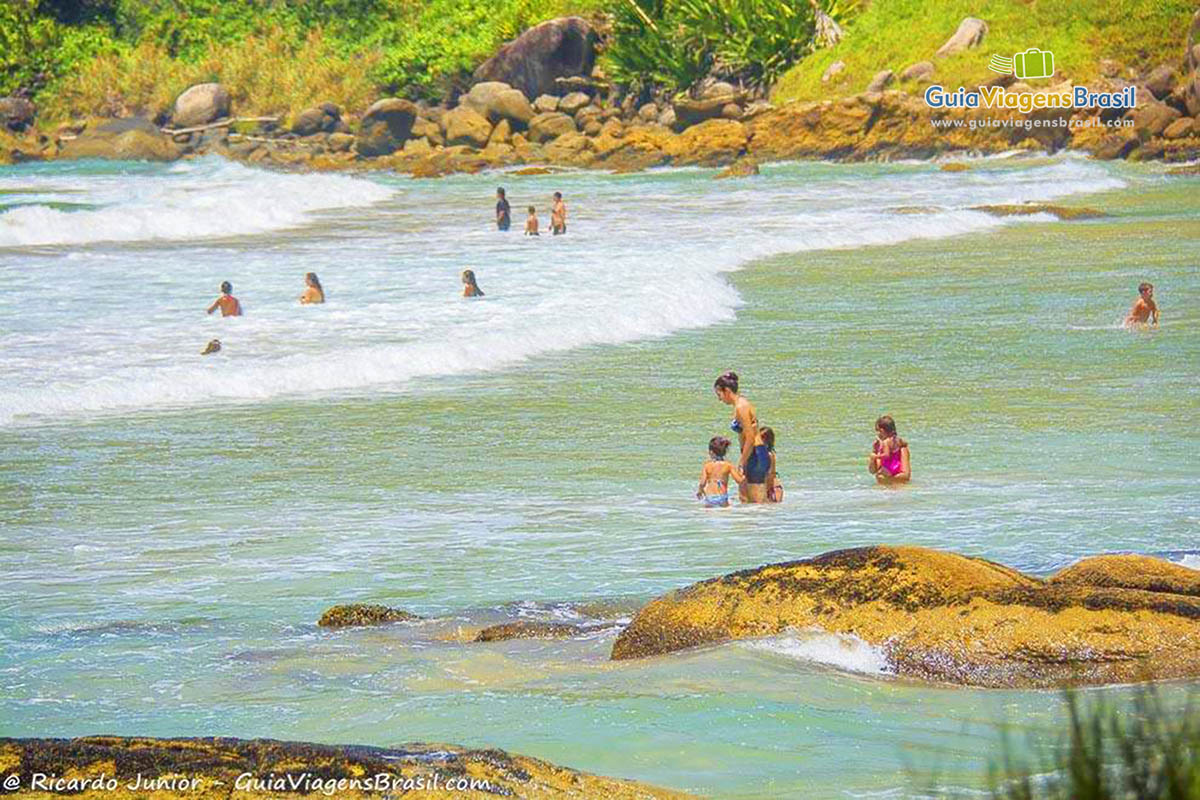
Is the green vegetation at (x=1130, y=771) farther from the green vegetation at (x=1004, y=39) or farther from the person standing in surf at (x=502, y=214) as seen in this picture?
the green vegetation at (x=1004, y=39)

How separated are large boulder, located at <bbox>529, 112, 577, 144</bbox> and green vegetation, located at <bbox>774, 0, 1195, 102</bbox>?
638cm

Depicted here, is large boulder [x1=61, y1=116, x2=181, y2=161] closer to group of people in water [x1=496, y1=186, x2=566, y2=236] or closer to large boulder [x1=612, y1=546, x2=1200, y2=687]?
group of people in water [x1=496, y1=186, x2=566, y2=236]

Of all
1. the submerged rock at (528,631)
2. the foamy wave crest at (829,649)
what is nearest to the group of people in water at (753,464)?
the submerged rock at (528,631)

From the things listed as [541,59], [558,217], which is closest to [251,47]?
[541,59]

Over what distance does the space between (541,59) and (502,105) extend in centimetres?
297

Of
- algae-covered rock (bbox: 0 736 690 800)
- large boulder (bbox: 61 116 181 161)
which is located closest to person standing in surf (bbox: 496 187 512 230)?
algae-covered rock (bbox: 0 736 690 800)

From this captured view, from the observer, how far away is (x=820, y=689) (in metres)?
6.85

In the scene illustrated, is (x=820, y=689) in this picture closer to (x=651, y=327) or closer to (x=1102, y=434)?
(x=1102, y=434)

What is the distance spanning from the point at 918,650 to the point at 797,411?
8.02 meters

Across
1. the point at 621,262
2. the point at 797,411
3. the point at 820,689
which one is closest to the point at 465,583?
the point at 820,689

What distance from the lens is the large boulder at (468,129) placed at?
54.5 meters

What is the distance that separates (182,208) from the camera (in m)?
37.0

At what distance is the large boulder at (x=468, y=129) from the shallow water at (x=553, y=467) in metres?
24.1

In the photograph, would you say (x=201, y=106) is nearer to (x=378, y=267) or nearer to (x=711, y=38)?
(x=711, y=38)
